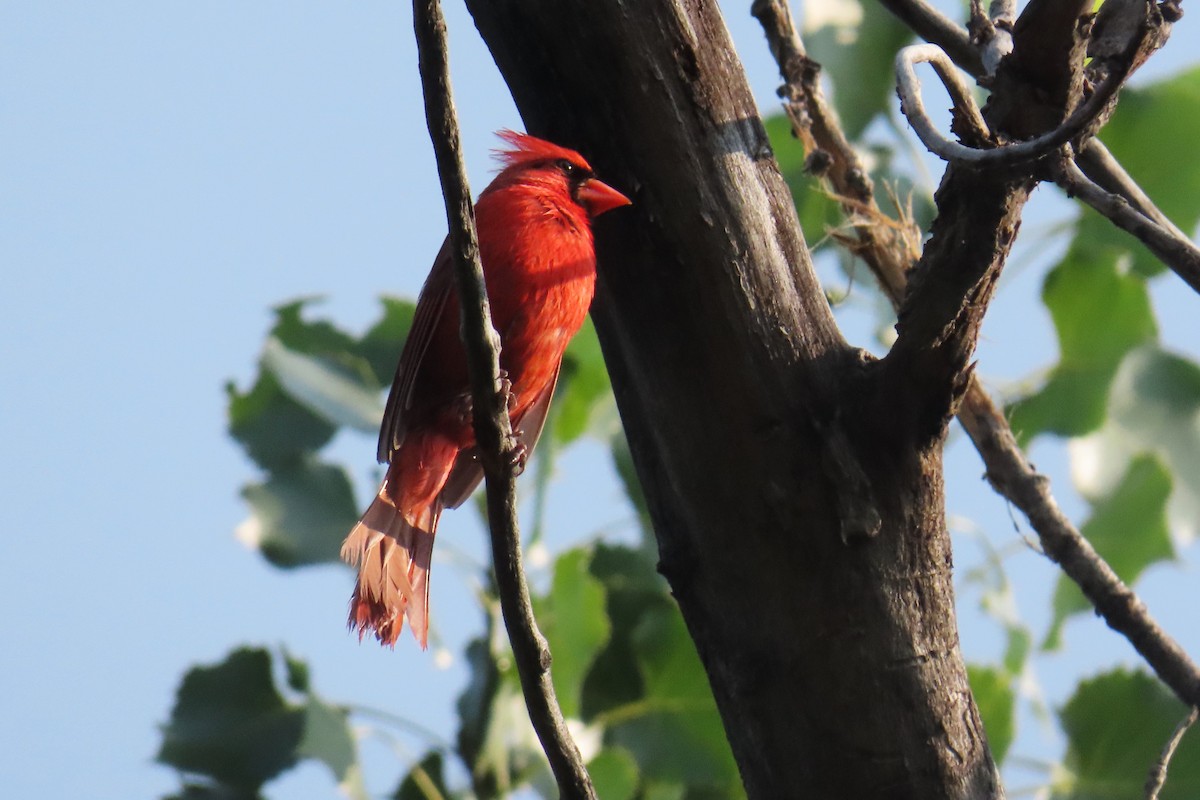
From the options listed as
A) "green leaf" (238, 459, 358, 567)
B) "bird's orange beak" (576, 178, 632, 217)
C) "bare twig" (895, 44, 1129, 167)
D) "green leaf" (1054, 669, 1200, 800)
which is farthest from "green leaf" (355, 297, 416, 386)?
"bare twig" (895, 44, 1129, 167)

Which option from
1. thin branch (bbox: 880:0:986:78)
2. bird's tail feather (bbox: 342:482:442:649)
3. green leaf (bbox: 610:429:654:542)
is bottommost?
bird's tail feather (bbox: 342:482:442:649)

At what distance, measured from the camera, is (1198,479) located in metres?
3.81

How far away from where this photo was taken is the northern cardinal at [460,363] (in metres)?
2.69

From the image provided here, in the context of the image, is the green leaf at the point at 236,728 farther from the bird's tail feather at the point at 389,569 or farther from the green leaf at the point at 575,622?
the bird's tail feather at the point at 389,569

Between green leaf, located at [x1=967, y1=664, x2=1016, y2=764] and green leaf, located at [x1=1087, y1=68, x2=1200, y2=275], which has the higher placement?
green leaf, located at [x1=1087, y1=68, x2=1200, y2=275]

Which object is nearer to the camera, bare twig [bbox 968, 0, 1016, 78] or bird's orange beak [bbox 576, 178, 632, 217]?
bare twig [bbox 968, 0, 1016, 78]

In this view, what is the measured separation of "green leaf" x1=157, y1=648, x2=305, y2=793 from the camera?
13.0ft

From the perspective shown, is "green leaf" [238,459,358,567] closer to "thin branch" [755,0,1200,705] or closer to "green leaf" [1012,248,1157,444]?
"thin branch" [755,0,1200,705]

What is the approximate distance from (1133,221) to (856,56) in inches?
94.3

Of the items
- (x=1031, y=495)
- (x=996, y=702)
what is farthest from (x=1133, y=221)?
(x=996, y=702)

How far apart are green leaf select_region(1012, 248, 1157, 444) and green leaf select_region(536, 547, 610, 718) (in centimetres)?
127

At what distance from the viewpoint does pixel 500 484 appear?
1914mm

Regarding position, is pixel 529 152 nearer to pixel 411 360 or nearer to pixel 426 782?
pixel 411 360

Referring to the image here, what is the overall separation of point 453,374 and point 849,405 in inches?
44.6
